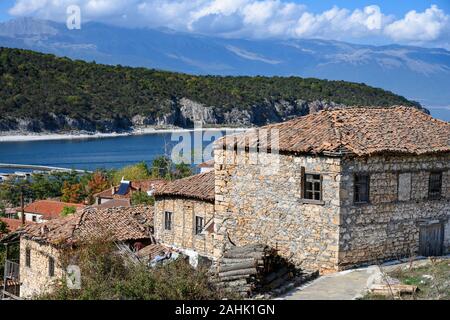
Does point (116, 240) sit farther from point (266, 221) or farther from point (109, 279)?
point (109, 279)

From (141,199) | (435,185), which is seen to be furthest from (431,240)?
(141,199)

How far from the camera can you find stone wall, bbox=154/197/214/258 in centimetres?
2325

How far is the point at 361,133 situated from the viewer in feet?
56.1

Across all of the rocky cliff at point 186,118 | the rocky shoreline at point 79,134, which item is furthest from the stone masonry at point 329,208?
the rocky cliff at point 186,118

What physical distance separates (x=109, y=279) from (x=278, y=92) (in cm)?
18466

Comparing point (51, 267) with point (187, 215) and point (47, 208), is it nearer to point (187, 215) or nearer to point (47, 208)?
point (187, 215)

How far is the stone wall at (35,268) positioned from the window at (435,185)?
437 inches

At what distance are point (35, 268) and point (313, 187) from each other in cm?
1141

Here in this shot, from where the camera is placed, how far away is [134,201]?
39844 millimetres

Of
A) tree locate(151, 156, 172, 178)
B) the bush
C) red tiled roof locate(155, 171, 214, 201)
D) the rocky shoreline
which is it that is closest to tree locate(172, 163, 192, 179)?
tree locate(151, 156, 172, 178)

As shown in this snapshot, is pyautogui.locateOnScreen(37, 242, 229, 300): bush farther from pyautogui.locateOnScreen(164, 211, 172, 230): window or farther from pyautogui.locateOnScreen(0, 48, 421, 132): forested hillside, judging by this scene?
pyautogui.locateOnScreen(0, 48, 421, 132): forested hillside

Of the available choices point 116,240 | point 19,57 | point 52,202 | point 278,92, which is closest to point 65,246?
point 116,240

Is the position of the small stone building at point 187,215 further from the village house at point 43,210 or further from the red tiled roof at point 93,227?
the village house at point 43,210

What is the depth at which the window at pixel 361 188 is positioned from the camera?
16188 mm
